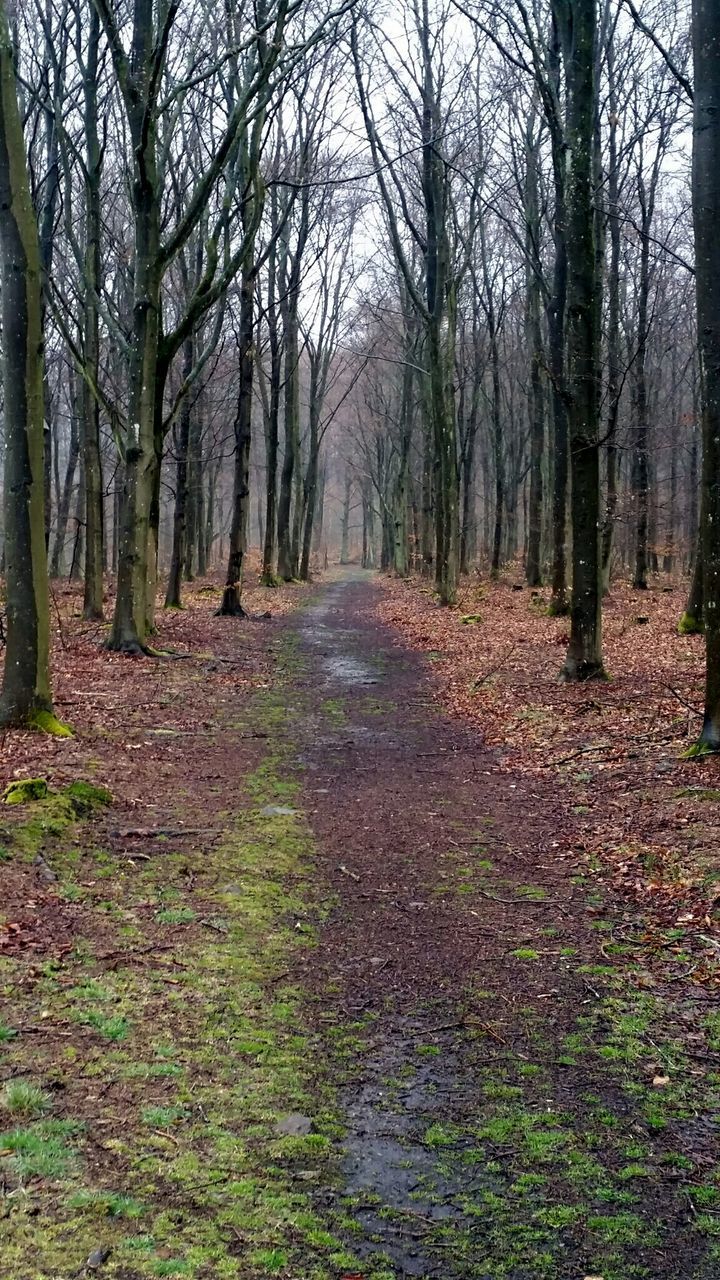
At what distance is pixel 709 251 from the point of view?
23.9ft

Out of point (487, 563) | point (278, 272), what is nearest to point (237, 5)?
point (278, 272)

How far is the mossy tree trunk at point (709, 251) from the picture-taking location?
7189mm

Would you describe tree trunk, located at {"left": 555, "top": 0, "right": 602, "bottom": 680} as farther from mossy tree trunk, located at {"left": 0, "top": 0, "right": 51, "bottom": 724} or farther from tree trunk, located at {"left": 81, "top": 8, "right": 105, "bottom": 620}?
tree trunk, located at {"left": 81, "top": 8, "right": 105, "bottom": 620}

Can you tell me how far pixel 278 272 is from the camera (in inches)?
1167

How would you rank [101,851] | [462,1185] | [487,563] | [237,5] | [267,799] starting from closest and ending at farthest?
[462,1185] → [101,851] → [267,799] → [237,5] → [487,563]

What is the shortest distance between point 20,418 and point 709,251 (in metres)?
5.65

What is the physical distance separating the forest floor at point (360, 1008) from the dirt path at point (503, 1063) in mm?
14

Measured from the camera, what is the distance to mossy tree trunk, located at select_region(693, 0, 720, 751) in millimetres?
7189

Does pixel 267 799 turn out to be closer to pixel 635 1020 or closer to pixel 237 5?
pixel 635 1020

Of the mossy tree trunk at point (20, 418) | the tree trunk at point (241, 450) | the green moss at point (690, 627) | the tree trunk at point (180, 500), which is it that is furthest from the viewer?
the tree trunk at point (241, 450)

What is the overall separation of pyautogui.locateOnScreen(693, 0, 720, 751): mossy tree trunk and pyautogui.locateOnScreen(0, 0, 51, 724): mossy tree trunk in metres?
5.31

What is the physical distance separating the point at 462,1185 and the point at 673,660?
37.0 ft

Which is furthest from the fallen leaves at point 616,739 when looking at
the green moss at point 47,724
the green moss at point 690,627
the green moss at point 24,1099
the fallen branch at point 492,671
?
the green moss at point 47,724

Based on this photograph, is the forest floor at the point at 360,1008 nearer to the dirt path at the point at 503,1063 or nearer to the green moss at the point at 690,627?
the dirt path at the point at 503,1063
